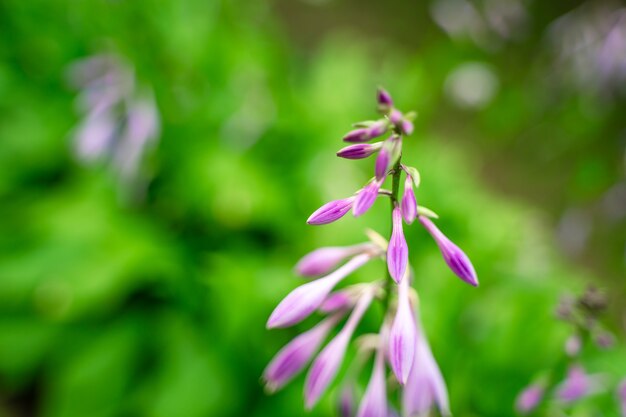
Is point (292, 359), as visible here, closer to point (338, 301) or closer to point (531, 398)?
point (338, 301)

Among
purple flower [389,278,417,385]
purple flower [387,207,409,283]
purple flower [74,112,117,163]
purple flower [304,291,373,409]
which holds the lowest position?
purple flower [304,291,373,409]

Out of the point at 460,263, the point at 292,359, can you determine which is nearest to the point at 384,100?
the point at 460,263

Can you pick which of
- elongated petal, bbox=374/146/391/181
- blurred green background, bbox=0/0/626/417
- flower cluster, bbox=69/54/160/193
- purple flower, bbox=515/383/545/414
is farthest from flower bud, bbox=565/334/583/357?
flower cluster, bbox=69/54/160/193

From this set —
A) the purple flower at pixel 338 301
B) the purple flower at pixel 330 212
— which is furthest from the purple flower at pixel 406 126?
the purple flower at pixel 338 301

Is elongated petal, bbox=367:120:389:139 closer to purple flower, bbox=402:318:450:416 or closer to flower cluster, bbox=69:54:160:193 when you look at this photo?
purple flower, bbox=402:318:450:416

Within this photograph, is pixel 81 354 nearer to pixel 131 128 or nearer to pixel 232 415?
pixel 232 415
